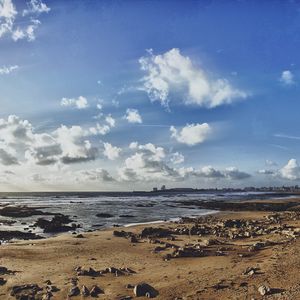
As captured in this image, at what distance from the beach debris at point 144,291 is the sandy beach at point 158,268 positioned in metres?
0.11

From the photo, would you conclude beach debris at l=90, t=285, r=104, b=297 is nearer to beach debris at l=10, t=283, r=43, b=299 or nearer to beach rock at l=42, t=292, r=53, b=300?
beach rock at l=42, t=292, r=53, b=300

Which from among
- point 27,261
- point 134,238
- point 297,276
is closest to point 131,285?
point 297,276

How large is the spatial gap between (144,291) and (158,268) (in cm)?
526

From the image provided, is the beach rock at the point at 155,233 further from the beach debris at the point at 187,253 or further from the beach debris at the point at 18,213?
the beach debris at the point at 18,213

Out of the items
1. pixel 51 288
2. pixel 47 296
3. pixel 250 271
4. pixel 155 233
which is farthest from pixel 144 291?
pixel 155 233

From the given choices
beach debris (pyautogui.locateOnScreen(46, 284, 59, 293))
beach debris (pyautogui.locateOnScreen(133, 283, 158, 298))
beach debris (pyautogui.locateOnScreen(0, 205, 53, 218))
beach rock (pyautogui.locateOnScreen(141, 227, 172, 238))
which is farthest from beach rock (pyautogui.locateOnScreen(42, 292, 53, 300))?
→ beach debris (pyautogui.locateOnScreen(0, 205, 53, 218))

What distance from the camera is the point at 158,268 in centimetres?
2330

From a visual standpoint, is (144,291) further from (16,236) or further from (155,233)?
(16,236)

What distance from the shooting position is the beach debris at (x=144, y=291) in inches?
706

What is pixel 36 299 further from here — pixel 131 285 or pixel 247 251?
pixel 247 251

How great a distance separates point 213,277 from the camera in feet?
66.2

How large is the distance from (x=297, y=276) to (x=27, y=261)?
18.0 meters

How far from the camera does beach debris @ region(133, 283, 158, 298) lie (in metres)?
17.9

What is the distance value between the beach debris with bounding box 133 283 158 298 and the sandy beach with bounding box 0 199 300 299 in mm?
111
